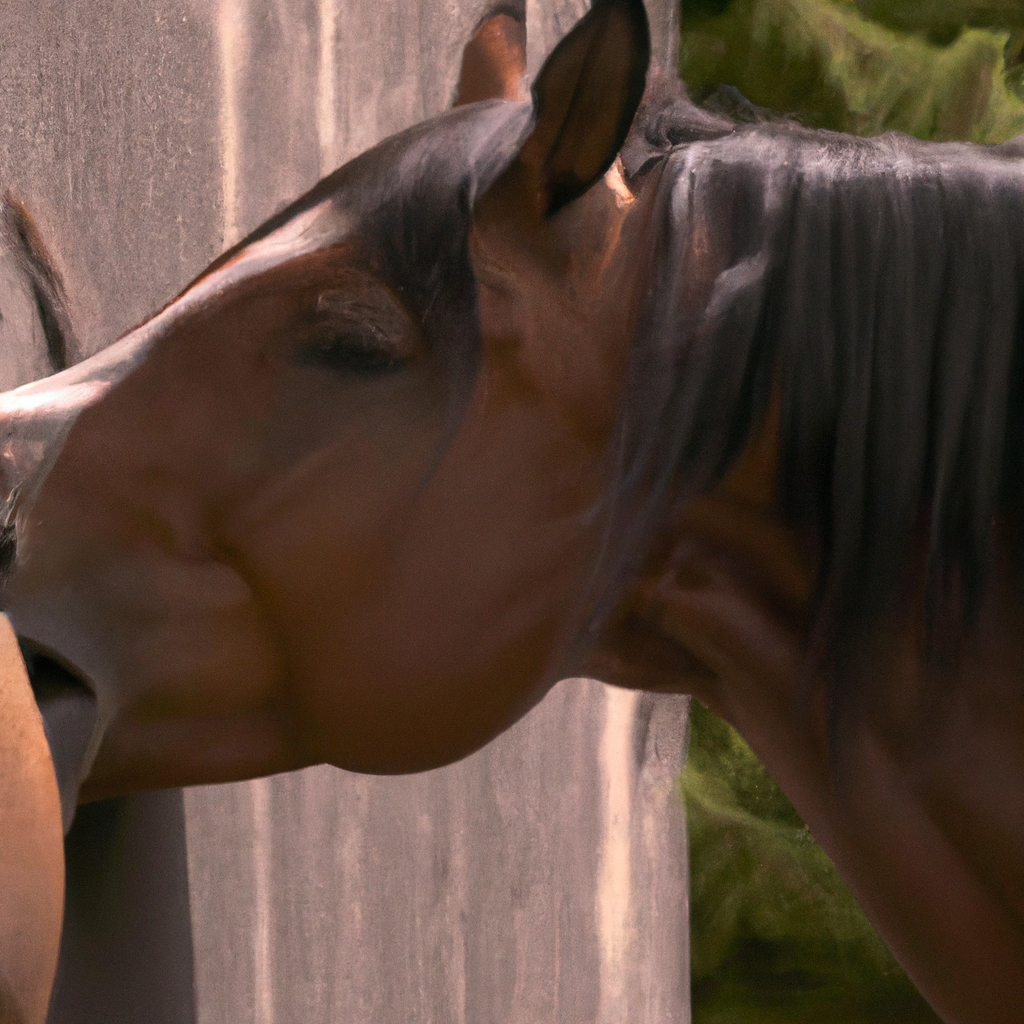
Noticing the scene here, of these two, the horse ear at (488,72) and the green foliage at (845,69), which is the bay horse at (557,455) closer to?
the horse ear at (488,72)

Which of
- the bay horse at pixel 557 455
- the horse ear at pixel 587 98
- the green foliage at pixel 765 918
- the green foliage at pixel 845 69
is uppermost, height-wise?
the horse ear at pixel 587 98

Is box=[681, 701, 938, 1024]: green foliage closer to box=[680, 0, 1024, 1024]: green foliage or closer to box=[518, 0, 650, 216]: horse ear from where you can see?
box=[680, 0, 1024, 1024]: green foliage

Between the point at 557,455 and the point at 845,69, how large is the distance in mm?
1127

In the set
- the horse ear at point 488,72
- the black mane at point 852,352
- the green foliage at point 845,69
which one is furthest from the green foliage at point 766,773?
the black mane at point 852,352

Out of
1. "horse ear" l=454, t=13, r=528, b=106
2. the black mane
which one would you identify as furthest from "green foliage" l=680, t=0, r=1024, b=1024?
the black mane

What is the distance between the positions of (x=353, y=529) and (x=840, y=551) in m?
0.19

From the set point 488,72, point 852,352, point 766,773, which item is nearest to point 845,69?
point 766,773

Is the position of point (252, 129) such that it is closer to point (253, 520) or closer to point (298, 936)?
point (253, 520)

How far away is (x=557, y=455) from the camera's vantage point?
50 cm

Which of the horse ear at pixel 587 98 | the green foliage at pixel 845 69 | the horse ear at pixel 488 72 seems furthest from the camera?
the green foliage at pixel 845 69

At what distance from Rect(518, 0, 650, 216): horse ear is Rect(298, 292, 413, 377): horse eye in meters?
0.08

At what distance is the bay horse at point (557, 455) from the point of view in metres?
0.49

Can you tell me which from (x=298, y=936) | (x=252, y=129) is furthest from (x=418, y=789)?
(x=252, y=129)

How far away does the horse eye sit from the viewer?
1.63 feet
